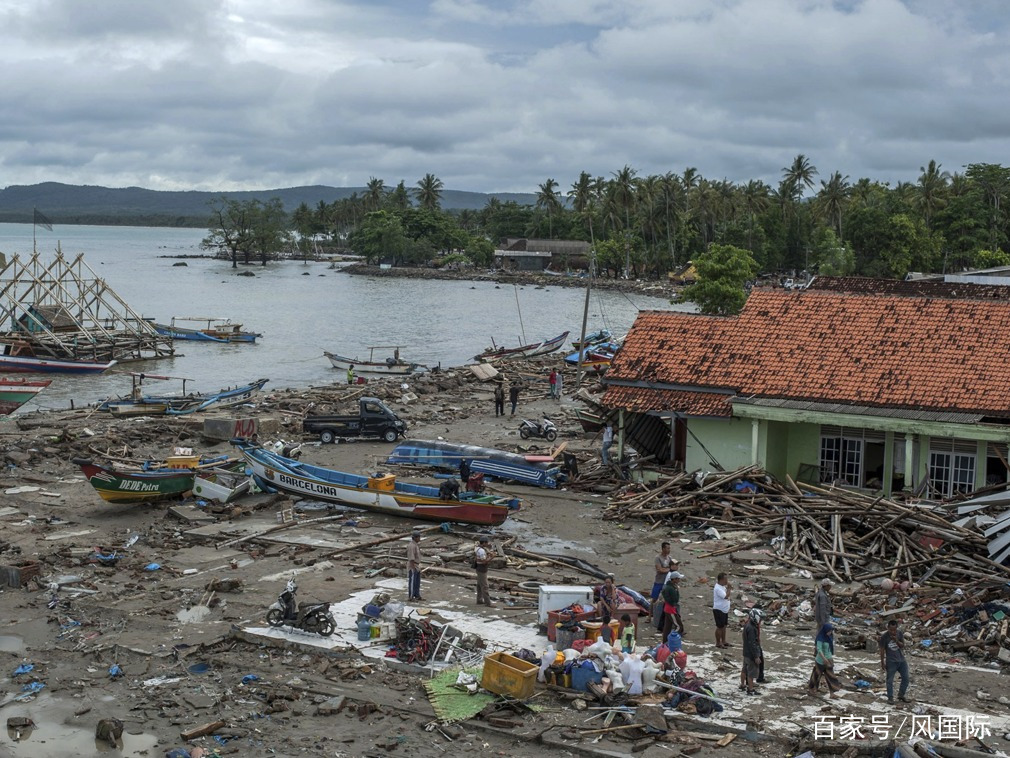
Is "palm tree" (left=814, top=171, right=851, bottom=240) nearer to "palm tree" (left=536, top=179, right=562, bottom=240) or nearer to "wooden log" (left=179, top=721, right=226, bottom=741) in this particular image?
"palm tree" (left=536, top=179, right=562, bottom=240)

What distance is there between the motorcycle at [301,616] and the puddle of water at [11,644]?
3.83 meters

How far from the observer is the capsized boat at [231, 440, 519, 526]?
23375 mm

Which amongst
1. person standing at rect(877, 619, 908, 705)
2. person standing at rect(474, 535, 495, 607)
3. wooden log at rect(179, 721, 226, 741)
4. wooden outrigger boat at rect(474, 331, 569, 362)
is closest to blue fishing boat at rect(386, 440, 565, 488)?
person standing at rect(474, 535, 495, 607)

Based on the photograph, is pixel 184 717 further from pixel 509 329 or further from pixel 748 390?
pixel 509 329

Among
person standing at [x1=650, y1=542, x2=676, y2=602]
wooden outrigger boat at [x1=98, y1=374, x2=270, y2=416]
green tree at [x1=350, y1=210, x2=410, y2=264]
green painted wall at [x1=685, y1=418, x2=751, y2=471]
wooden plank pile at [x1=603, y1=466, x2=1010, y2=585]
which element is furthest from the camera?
green tree at [x1=350, y1=210, x2=410, y2=264]

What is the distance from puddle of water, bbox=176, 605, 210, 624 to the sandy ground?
3cm

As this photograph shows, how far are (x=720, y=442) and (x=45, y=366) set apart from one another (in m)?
39.4

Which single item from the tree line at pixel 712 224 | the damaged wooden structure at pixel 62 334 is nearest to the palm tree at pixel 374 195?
the tree line at pixel 712 224

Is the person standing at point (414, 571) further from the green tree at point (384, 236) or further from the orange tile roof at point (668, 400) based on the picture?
the green tree at point (384, 236)

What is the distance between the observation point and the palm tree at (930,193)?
98.8 metres

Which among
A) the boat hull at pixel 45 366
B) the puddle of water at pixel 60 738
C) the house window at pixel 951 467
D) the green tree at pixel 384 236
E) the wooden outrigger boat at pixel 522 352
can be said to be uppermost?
the green tree at pixel 384 236

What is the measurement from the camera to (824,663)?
14.4 m

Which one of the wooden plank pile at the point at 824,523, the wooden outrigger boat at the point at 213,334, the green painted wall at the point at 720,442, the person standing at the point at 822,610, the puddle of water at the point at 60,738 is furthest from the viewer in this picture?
the wooden outrigger boat at the point at 213,334

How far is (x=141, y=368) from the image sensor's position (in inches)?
2303
